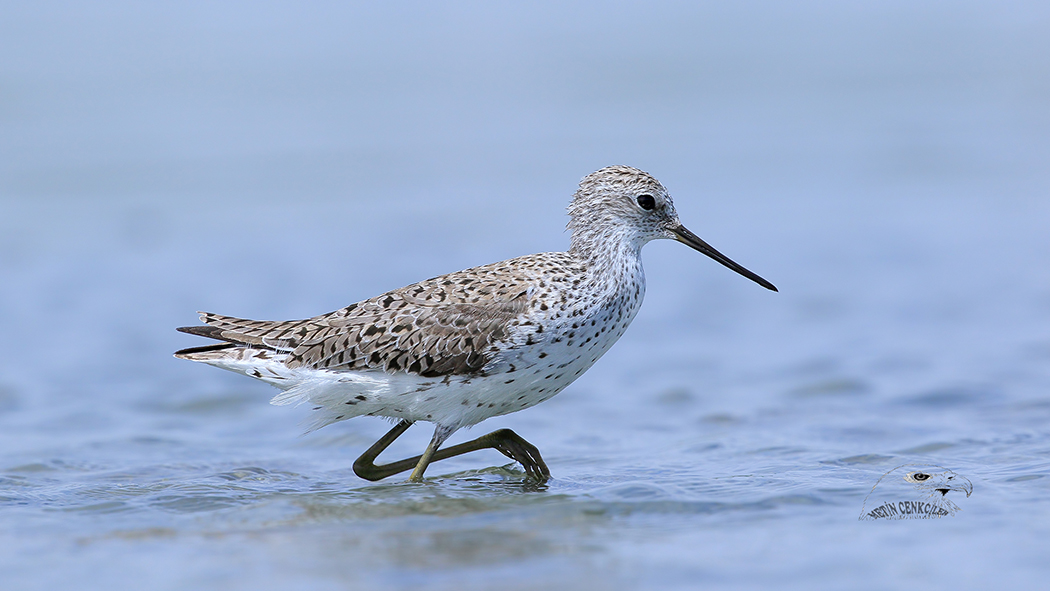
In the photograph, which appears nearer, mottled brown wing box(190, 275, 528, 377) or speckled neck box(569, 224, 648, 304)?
mottled brown wing box(190, 275, 528, 377)

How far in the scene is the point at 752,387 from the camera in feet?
38.6

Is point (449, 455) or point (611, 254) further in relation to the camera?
point (449, 455)

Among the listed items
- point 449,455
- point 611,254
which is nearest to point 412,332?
point 449,455

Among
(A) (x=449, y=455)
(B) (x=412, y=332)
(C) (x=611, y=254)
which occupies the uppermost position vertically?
(C) (x=611, y=254)

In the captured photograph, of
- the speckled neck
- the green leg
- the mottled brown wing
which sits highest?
the speckled neck

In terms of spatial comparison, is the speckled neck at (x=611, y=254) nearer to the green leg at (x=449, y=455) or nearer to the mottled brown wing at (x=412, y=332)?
the mottled brown wing at (x=412, y=332)

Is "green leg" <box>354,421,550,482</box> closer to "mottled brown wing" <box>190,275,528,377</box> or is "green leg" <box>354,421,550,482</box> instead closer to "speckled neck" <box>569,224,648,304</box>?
"mottled brown wing" <box>190,275,528,377</box>

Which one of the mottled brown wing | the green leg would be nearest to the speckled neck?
the mottled brown wing

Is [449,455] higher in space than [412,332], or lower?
lower

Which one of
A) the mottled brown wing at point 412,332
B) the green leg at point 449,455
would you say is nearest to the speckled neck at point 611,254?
the mottled brown wing at point 412,332

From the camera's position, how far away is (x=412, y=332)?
27.2ft

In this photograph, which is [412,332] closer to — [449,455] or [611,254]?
[449,455]

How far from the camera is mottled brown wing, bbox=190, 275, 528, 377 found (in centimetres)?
808

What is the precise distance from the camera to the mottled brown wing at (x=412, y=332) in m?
8.08
